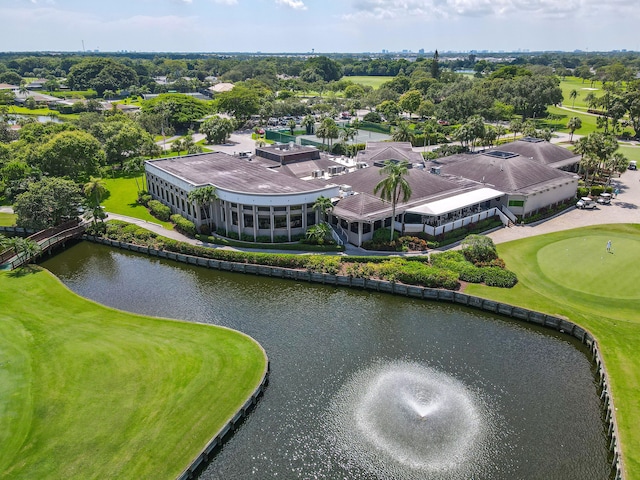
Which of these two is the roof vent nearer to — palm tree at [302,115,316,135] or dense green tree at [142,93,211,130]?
palm tree at [302,115,316,135]

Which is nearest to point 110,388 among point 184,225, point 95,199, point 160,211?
point 184,225

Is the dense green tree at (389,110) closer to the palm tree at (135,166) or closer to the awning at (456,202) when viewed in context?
the palm tree at (135,166)

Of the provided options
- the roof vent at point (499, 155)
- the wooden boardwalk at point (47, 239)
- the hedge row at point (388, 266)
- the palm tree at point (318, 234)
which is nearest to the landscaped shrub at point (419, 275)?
the hedge row at point (388, 266)

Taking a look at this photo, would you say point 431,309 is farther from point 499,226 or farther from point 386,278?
point 499,226

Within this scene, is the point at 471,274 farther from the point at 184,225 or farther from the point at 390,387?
the point at 184,225

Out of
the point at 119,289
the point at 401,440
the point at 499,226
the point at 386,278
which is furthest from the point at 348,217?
the point at 401,440

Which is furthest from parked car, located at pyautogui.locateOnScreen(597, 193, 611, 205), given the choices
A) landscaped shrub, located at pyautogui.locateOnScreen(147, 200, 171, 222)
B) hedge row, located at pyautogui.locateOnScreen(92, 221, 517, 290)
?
landscaped shrub, located at pyautogui.locateOnScreen(147, 200, 171, 222)
